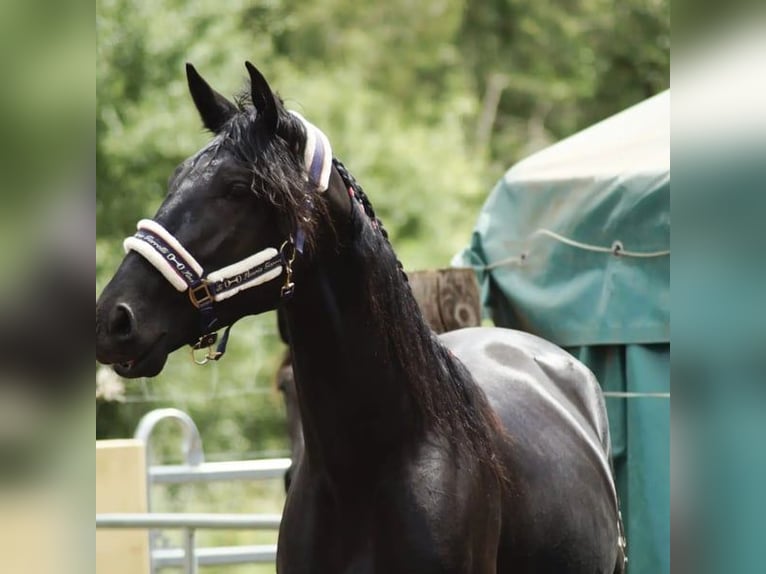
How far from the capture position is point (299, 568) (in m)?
2.91

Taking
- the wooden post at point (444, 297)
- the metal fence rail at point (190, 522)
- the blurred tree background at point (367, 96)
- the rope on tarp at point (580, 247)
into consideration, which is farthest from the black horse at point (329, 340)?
the blurred tree background at point (367, 96)

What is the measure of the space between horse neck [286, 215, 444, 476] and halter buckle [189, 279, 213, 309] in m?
0.29

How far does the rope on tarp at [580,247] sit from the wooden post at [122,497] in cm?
205

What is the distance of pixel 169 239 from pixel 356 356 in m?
0.58

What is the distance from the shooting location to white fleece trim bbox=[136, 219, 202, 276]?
254cm

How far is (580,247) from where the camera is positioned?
240 inches

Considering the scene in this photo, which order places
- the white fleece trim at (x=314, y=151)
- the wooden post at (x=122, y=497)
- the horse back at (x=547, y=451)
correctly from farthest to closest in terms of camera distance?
1. the wooden post at (x=122, y=497)
2. the horse back at (x=547, y=451)
3. the white fleece trim at (x=314, y=151)

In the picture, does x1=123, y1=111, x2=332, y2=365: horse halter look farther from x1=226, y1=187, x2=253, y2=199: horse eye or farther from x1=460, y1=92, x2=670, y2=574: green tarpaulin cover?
x1=460, y1=92, x2=670, y2=574: green tarpaulin cover

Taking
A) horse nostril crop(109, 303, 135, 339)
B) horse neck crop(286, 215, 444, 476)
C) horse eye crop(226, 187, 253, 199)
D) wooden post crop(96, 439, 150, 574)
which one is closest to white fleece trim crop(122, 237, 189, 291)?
horse nostril crop(109, 303, 135, 339)

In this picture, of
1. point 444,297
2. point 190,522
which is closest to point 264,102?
point 190,522

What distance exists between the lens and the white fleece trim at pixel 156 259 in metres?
2.52

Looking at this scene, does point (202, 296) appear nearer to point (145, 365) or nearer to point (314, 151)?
point (145, 365)

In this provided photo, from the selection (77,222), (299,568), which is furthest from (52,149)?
(299,568)

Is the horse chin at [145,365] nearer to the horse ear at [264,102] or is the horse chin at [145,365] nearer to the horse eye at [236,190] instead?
→ the horse eye at [236,190]
